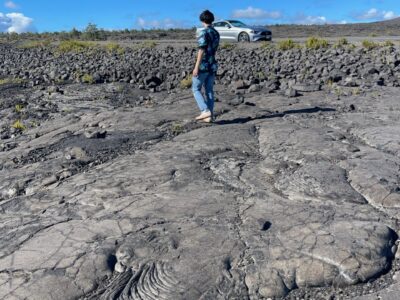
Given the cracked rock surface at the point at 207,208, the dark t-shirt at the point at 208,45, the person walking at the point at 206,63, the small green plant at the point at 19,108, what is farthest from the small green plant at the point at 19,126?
the dark t-shirt at the point at 208,45

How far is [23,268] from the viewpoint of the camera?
14.2 feet

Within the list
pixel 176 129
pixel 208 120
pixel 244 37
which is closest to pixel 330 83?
pixel 208 120

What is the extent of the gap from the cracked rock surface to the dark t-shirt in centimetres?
92

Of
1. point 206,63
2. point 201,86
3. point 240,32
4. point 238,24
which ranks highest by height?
point 206,63

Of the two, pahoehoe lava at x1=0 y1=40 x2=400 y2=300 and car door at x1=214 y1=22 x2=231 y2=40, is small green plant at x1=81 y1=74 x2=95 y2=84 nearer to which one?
pahoehoe lava at x1=0 y1=40 x2=400 y2=300

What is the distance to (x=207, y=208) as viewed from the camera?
5277mm

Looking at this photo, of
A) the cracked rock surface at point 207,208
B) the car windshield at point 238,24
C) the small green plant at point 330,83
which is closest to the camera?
the cracked rock surface at point 207,208

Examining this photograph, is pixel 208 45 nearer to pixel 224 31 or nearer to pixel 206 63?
pixel 206 63

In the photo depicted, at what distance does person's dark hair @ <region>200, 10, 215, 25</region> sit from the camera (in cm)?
791

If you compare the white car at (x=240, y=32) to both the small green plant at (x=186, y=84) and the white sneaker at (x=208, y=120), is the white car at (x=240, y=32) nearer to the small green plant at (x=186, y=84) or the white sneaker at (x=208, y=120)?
the small green plant at (x=186, y=84)

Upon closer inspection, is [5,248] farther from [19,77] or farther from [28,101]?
[19,77]

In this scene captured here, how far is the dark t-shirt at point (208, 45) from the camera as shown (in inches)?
318

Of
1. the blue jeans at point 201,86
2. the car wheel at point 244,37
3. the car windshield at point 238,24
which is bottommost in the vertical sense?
the car wheel at point 244,37

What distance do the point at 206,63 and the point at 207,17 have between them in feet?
2.28
